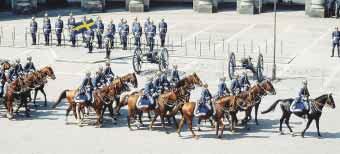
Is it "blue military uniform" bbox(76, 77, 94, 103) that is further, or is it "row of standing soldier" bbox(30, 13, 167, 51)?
"row of standing soldier" bbox(30, 13, 167, 51)

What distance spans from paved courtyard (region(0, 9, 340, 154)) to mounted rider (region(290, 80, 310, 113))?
1046 mm

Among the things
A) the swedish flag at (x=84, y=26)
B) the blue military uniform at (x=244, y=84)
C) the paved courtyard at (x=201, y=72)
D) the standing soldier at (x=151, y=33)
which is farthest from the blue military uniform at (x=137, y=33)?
the blue military uniform at (x=244, y=84)

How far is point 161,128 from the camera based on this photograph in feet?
84.3

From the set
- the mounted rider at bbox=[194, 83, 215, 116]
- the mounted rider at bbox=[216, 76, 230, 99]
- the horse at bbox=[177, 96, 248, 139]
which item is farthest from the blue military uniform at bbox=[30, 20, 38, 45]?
the mounted rider at bbox=[194, 83, 215, 116]

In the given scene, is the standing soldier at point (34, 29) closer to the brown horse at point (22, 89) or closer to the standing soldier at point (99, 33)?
the standing soldier at point (99, 33)

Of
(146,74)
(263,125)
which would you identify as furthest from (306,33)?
(263,125)

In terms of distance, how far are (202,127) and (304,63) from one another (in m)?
12.7

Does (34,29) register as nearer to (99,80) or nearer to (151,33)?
(151,33)

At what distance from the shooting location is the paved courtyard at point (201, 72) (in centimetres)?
2362

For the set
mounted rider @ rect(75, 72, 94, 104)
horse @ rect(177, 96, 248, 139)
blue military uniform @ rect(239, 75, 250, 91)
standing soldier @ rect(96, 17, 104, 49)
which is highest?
standing soldier @ rect(96, 17, 104, 49)

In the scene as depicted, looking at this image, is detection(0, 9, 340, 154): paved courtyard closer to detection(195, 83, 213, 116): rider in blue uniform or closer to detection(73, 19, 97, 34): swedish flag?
detection(195, 83, 213, 116): rider in blue uniform

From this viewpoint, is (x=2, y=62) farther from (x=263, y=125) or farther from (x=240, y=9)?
(x=240, y=9)

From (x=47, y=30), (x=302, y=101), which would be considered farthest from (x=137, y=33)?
(x=302, y=101)

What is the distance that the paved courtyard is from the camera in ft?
77.5
